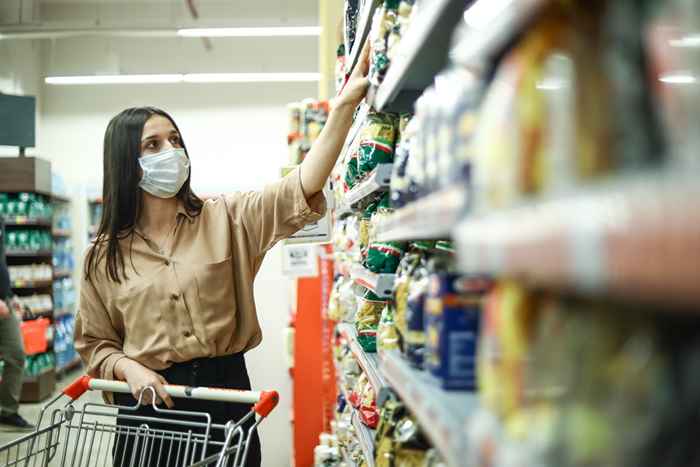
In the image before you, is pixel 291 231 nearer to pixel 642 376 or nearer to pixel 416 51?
pixel 416 51

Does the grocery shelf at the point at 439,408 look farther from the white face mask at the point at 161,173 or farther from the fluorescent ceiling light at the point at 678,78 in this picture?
the white face mask at the point at 161,173

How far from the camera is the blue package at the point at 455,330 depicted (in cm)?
124

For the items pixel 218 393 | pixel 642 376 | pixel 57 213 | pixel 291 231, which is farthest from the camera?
pixel 57 213

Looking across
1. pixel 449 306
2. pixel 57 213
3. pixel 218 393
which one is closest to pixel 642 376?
pixel 449 306

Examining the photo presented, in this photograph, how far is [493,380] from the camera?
92 cm

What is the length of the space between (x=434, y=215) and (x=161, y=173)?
5.98 ft

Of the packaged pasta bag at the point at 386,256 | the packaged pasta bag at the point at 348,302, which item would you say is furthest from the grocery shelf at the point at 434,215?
the packaged pasta bag at the point at 348,302

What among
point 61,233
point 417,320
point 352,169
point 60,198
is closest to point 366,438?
point 417,320

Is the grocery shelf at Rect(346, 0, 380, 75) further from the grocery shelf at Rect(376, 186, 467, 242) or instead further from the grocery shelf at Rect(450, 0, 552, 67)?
the grocery shelf at Rect(450, 0, 552, 67)

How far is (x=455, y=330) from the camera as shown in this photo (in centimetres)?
125

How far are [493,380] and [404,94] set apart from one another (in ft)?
4.32

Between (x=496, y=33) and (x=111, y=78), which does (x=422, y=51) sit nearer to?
(x=496, y=33)

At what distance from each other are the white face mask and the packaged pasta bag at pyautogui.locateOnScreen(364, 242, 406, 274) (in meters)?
0.88

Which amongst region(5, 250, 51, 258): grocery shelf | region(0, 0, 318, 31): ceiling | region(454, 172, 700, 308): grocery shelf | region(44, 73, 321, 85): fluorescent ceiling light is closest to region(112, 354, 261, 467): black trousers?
region(454, 172, 700, 308): grocery shelf
